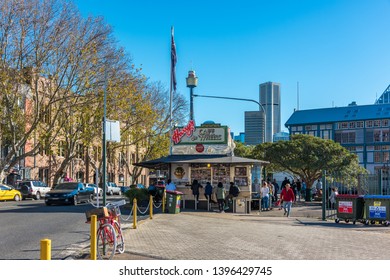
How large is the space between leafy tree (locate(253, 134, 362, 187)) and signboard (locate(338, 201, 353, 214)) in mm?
23908

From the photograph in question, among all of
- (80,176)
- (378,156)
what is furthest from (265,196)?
(378,156)

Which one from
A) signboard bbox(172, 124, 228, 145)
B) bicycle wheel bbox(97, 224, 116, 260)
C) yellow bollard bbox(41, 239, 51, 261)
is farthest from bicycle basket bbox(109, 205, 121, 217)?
signboard bbox(172, 124, 228, 145)

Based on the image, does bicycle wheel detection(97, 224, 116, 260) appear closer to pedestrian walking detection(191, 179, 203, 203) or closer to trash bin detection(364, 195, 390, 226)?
trash bin detection(364, 195, 390, 226)

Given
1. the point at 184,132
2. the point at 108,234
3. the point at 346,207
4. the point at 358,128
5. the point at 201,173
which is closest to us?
the point at 108,234

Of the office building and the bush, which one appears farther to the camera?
the office building

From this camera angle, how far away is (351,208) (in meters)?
19.0

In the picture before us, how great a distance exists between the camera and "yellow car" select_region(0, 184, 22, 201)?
36969 millimetres

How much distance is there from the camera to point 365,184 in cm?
2105

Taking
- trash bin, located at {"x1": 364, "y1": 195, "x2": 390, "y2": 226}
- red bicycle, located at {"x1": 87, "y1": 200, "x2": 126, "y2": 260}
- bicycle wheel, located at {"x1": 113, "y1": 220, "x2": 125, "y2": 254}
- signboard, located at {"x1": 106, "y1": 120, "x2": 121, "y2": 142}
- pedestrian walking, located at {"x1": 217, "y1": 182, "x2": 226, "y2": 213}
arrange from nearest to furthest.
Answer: red bicycle, located at {"x1": 87, "y1": 200, "x2": 126, "y2": 260} < bicycle wheel, located at {"x1": 113, "y1": 220, "x2": 125, "y2": 254} < signboard, located at {"x1": 106, "y1": 120, "x2": 121, "y2": 142} < trash bin, located at {"x1": 364, "y1": 195, "x2": 390, "y2": 226} < pedestrian walking, located at {"x1": 217, "y1": 182, "x2": 226, "y2": 213}

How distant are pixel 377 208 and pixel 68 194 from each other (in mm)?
17951

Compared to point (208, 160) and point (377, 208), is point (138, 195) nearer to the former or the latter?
point (208, 160)

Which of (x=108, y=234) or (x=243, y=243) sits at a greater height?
(x=108, y=234)

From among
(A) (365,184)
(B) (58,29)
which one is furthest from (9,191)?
(A) (365,184)
